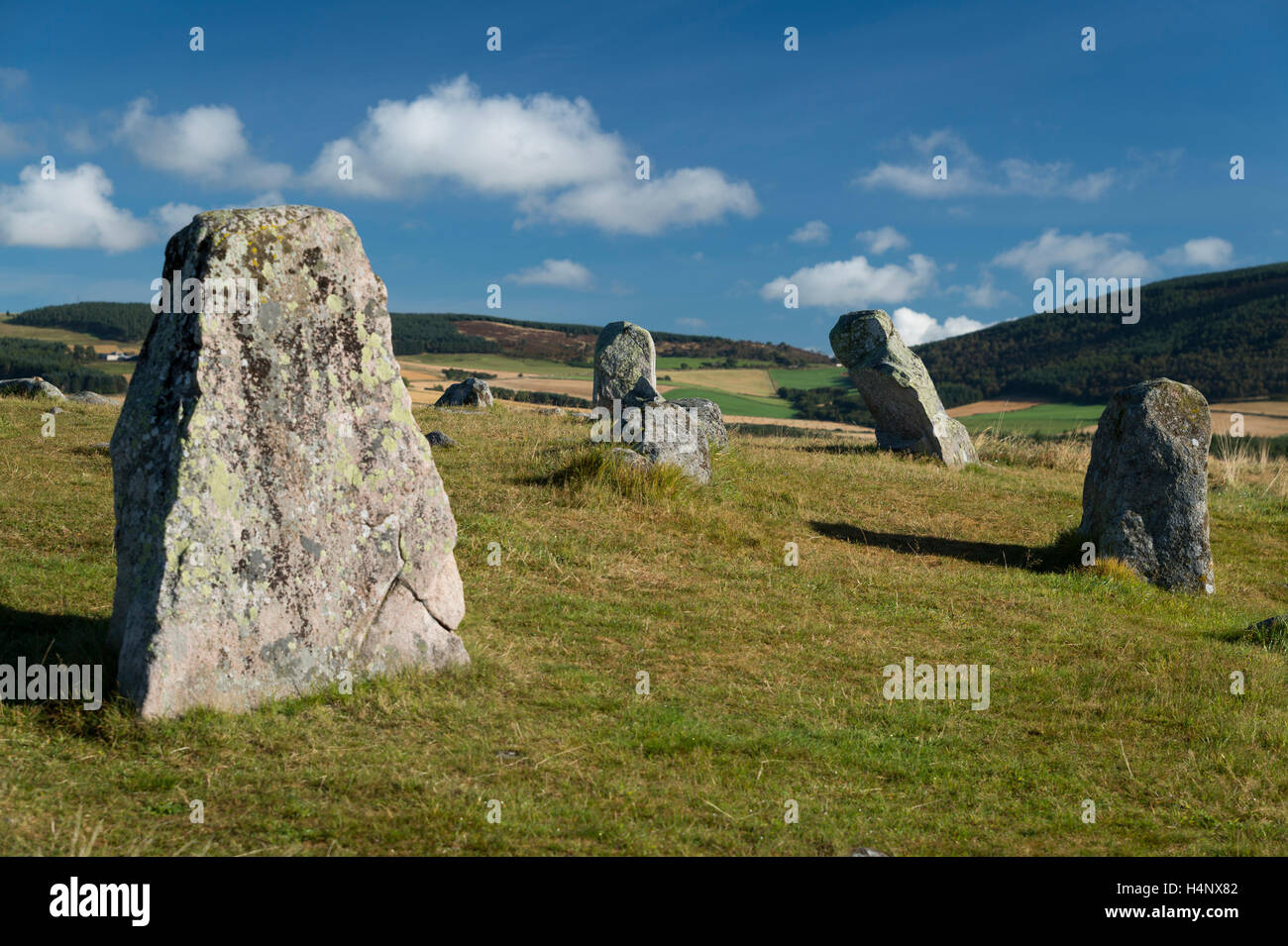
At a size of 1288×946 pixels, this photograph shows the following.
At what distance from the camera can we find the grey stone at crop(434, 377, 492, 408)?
24.5 metres

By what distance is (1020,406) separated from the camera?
70.5m

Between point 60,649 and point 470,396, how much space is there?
1766 centimetres

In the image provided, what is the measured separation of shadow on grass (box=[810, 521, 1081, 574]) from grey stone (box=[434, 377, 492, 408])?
42.1ft

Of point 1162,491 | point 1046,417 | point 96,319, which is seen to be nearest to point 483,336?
point 96,319

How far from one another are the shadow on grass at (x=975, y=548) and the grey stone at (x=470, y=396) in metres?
12.8

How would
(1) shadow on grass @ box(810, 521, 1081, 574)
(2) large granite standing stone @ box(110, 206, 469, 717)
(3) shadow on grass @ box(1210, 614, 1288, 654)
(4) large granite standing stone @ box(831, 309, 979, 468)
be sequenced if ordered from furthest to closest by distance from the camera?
(4) large granite standing stone @ box(831, 309, 979, 468) → (1) shadow on grass @ box(810, 521, 1081, 574) → (3) shadow on grass @ box(1210, 614, 1288, 654) → (2) large granite standing stone @ box(110, 206, 469, 717)

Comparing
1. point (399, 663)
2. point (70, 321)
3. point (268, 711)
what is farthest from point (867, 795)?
point (70, 321)

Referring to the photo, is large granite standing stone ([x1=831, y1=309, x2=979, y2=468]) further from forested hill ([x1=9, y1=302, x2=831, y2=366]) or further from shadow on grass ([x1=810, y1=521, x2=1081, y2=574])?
forested hill ([x1=9, y1=302, x2=831, y2=366])

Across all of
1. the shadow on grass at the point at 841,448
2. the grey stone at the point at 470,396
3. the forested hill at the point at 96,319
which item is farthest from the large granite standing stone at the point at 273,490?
the forested hill at the point at 96,319

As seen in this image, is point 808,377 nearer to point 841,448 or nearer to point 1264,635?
point 841,448

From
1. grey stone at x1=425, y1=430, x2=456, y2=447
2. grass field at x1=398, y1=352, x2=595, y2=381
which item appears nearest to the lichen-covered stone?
grey stone at x1=425, y1=430, x2=456, y2=447

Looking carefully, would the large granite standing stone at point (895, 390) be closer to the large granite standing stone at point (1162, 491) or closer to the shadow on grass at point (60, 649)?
the large granite standing stone at point (1162, 491)

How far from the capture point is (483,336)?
8638 centimetres
